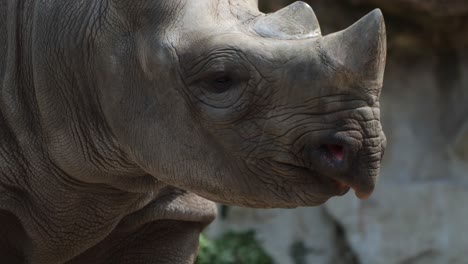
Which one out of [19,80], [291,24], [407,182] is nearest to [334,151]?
[291,24]

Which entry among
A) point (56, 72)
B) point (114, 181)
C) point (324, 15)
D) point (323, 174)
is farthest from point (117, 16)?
point (324, 15)

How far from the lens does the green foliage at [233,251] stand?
6.66m

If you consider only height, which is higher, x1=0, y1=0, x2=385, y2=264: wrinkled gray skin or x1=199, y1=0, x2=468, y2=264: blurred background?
x1=0, y1=0, x2=385, y2=264: wrinkled gray skin

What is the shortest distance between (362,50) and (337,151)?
0.23 metres

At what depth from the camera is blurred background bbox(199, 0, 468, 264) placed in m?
7.99

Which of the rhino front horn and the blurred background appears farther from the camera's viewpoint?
the blurred background

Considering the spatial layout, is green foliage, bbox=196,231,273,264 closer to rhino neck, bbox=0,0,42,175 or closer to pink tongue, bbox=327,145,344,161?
rhino neck, bbox=0,0,42,175

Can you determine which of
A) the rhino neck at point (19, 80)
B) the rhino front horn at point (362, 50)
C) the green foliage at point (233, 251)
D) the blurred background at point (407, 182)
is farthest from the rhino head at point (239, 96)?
the blurred background at point (407, 182)

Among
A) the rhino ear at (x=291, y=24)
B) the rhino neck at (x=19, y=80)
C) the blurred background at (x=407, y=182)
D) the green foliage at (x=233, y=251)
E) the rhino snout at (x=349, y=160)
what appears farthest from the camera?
the blurred background at (x=407, y=182)

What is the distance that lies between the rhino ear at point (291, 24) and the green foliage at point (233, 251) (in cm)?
329

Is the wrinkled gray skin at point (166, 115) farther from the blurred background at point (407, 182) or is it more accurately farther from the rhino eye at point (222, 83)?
the blurred background at point (407, 182)

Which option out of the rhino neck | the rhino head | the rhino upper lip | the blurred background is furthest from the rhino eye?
the blurred background

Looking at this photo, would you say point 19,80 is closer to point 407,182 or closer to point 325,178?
point 325,178

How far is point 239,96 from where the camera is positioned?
3098mm
